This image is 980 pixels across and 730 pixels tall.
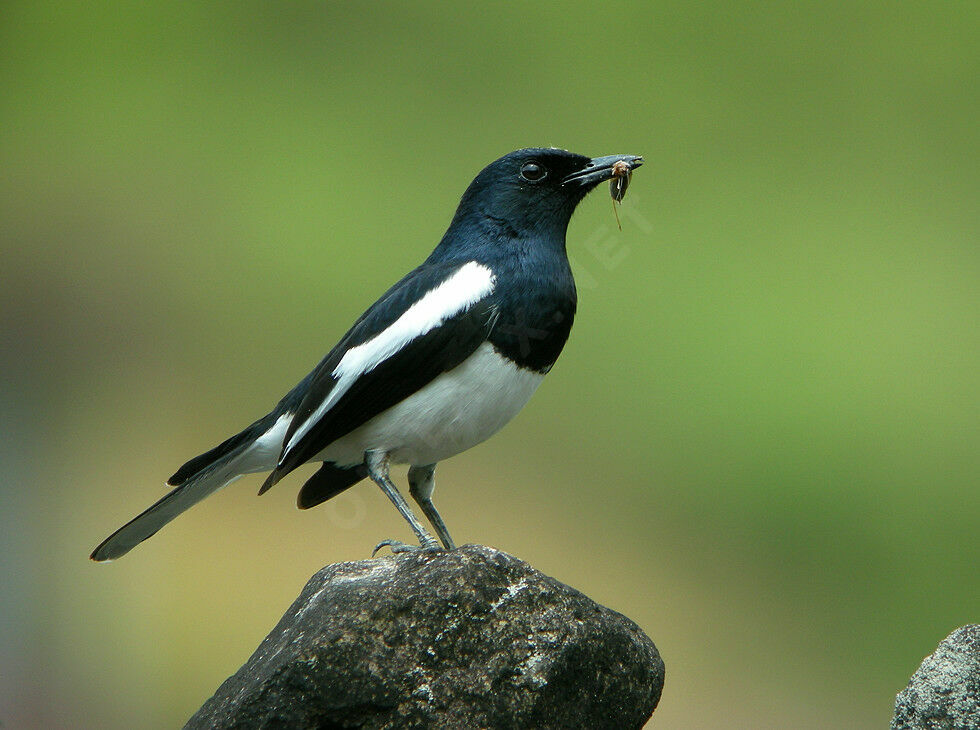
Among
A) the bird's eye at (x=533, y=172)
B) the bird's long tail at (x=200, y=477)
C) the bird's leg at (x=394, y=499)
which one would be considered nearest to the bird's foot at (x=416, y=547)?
the bird's leg at (x=394, y=499)

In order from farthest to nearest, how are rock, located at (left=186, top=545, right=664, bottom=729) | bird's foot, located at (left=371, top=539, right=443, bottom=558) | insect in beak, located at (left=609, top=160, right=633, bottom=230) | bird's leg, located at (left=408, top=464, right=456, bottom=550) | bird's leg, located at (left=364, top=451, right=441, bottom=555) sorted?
bird's leg, located at (left=408, top=464, right=456, bottom=550) < insect in beak, located at (left=609, top=160, right=633, bottom=230) < bird's leg, located at (left=364, top=451, right=441, bottom=555) < bird's foot, located at (left=371, top=539, right=443, bottom=558) < rock, located at (left=186, top=545, right=664, bottom=729)

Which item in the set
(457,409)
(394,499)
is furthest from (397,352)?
(394,499)

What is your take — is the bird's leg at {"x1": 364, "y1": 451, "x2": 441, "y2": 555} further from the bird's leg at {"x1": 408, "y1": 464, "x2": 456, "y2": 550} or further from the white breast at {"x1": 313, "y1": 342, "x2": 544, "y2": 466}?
the bird's leg at {"x1": 408, "y1": 464, "x2": 456, "y2": 550}

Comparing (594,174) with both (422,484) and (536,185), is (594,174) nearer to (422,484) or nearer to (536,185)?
(536,185)

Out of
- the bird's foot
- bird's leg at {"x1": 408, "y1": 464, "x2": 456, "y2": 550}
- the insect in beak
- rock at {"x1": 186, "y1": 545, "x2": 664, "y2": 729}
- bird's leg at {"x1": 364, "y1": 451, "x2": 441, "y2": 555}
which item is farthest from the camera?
bird's leg at {"x1": 408, "y1": 464, "x2": 456, "y2": 550}

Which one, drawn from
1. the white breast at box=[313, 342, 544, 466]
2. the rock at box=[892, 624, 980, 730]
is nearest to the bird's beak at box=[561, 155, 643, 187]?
the white breast at box=[313, 342, 544, 466]
